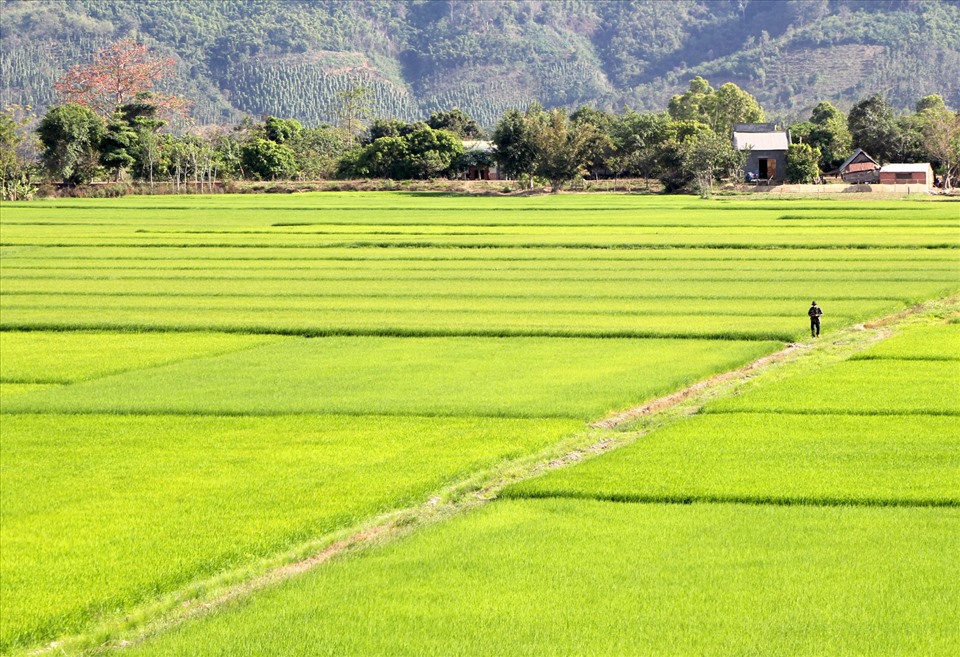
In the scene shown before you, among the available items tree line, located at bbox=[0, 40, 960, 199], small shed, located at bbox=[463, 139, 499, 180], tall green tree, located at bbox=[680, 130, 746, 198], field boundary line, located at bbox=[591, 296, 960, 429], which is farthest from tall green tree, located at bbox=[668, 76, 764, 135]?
field boundary line, located at bbox=[591, 296, 960, 429]

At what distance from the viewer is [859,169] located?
96625 millimetres

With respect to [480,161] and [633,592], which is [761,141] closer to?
[480,161]

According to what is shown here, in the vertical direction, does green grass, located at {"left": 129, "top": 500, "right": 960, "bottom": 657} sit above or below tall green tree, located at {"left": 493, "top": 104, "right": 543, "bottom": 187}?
below

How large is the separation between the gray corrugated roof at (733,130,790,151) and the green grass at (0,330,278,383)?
76.8 metres

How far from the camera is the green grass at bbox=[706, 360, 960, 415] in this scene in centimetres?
1909

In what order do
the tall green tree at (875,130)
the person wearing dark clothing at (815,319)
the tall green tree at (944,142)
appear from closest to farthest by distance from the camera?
the person wearing dark clothing at (815,319) → the tall green tree at (944,142) → the tall green tree at (875,130)

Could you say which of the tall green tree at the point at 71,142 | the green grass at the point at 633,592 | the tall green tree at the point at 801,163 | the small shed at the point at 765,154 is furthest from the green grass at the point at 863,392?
the tall green tree at the point at 71,142

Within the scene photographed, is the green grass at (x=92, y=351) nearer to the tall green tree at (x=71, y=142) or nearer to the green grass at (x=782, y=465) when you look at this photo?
the green grass at (x=782, y=465)

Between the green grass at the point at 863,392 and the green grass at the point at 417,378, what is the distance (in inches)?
68.6

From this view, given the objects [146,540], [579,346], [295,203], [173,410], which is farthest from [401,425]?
[295,203]

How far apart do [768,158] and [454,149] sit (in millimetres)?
26130

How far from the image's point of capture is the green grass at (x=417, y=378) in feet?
67.2

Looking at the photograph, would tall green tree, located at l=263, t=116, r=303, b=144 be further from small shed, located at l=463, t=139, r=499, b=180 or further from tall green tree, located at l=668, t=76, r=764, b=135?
tall green tree, located at l=668, t=76, r=764, b=135

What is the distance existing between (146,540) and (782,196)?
7205 centimetres
